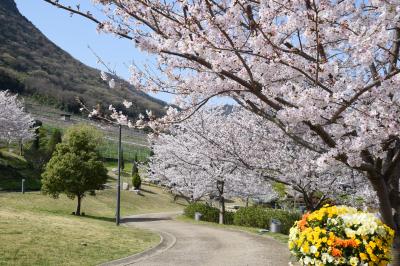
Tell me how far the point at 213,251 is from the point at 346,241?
8278 millimetres

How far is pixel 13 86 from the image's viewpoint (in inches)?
5655

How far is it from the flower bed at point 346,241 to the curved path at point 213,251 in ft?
17.2

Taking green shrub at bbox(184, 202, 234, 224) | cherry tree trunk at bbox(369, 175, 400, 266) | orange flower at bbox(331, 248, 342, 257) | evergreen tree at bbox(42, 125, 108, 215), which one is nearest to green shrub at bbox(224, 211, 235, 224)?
green shrub at bbox(184, 202, 234, 224)

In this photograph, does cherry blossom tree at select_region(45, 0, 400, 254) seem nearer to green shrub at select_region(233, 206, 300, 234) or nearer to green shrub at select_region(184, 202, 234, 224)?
green shrub at select_region(233, 206, 300, 234)

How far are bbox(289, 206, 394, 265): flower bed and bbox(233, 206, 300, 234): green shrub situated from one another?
17.2 meters

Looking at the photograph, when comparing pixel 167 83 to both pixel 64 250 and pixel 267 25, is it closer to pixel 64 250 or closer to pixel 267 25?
pixel 267 25

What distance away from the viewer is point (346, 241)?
7875mm

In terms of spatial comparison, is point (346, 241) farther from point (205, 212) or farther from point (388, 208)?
point (205, 212)

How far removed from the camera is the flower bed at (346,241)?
7754 millimetres

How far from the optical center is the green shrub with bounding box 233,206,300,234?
83.9ft

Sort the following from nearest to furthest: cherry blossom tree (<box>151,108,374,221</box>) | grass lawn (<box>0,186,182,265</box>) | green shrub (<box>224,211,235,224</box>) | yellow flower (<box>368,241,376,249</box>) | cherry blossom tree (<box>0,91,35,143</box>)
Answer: yellow flower (<box>368,241,376,249</box>), grass lawn (<box>0,186,182,265</box>), cherry blossom tree (<box>151,108,374,221</box>), green shrub (<box>224,211,235,224</box>), cherry blossom tree (<box>0,91,35,143</box>)

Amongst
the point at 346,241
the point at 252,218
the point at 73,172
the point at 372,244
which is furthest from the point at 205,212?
the point at 372,244

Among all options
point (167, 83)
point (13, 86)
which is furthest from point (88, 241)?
point (13, 86)

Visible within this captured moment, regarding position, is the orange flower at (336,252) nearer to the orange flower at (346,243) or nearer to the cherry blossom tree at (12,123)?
the orange flower at (346,243)
